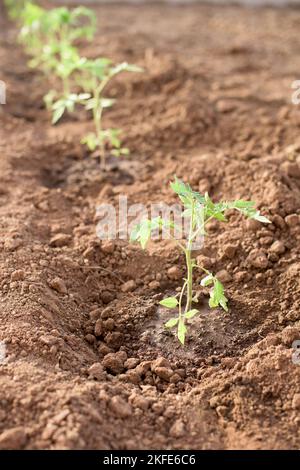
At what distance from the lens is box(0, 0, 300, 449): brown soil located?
2.49 meters

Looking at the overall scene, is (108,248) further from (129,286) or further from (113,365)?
(113,365)

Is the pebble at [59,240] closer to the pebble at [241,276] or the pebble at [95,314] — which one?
the pebble at [95,314]

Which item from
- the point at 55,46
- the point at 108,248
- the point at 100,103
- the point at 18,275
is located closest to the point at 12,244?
the point at 18,275

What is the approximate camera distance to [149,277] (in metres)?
3.33

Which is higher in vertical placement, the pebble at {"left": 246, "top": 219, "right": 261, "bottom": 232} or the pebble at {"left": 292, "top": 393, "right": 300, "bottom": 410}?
the pebble at {"left": 246, "top": 219, "right": 261, "bottom": 232}

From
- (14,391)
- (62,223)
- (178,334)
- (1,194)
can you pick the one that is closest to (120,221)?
(62,223)

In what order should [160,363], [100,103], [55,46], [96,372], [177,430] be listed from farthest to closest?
[55,46] < [100,103] < [160,363] < [96,372] < [177,430]

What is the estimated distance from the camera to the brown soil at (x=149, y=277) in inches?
97.9

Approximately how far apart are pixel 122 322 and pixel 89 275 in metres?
0.34

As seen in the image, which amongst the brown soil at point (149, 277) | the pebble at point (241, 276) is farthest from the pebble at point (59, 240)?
the pebble at point (241, 276)

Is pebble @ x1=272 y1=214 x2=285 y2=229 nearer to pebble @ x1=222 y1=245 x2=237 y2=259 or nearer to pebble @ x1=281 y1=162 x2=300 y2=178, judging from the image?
pebble @ x1=222 y1=245 x2=237 y2=259

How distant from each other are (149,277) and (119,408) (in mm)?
954
